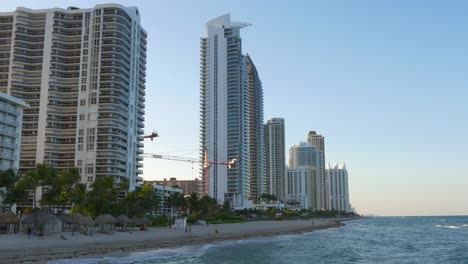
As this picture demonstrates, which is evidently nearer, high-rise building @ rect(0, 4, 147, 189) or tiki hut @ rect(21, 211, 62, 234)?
tiki hut @ rect(21, 211, 62, 234)

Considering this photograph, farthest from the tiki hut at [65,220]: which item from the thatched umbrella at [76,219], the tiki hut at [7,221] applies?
the tiki hut at [7,221]

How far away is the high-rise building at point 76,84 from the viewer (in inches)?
5256

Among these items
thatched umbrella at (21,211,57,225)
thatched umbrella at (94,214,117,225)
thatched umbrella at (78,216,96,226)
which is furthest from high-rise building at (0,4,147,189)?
thatched umbrella at (21,211,57,225)

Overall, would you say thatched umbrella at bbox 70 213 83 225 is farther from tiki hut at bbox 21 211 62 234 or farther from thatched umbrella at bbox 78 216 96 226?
tiki hut at bbox 21 211 62 234

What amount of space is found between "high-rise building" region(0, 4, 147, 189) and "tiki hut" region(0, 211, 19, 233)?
67.3m

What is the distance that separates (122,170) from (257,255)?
8663 cm

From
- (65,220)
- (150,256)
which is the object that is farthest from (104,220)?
(150,256)

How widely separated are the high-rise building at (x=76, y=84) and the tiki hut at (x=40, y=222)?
68.0 m

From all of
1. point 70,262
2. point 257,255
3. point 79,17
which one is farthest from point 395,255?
point 79,17

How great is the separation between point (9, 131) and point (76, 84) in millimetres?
44651

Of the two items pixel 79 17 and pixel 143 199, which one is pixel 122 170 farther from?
pixel 79 17

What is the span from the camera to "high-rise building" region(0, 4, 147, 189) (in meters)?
134

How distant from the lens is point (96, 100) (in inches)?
5344

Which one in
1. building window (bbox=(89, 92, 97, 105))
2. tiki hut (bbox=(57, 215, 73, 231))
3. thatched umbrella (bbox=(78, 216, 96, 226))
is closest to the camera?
thatched umbrella (bbox=(78, 216, 96, 226))
